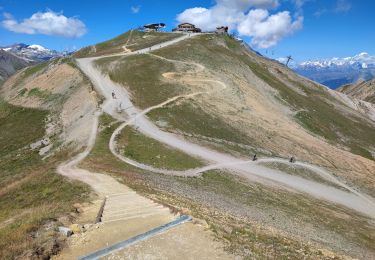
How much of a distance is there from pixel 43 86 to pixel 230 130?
53182 millimetres

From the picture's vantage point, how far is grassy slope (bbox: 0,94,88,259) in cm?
2409

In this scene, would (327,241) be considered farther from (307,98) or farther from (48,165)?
(307,98)

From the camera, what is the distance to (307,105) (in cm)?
Answer: 12838

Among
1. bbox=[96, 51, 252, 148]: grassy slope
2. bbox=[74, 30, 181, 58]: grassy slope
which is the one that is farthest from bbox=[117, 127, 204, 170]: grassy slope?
bbox=[74, 30, 181, 58]: grassy slope

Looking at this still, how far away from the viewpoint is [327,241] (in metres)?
39.3

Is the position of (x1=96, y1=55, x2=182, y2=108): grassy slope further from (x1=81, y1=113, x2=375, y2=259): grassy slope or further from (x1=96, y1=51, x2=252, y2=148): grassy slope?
(x1=81, y1=113, x2=375, y2=259): grassy slope

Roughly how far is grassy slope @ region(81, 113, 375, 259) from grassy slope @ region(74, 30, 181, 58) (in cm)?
8830

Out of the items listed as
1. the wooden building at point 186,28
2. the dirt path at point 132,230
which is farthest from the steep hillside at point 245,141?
the wooden building at point 186,28

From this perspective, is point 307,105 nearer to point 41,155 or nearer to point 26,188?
point 41,155

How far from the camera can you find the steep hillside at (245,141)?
38.5 meters

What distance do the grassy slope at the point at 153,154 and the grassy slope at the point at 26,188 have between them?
9987 millimetres

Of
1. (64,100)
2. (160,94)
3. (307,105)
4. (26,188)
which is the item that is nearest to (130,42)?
(160,94)

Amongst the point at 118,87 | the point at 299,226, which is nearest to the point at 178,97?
the point at 118,87

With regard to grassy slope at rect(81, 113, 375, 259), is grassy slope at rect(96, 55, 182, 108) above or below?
above
